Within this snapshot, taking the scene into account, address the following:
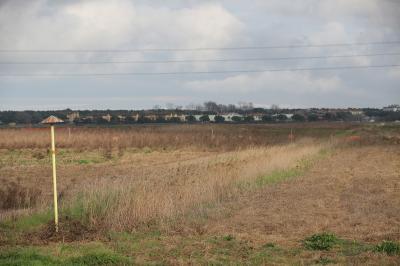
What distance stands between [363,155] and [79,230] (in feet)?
85.7

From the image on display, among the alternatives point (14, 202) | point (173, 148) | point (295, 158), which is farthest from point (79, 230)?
point (173, 148)

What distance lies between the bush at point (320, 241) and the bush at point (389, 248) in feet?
2.73

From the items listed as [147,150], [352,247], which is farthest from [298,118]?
[352,247]

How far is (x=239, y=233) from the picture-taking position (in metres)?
10.7

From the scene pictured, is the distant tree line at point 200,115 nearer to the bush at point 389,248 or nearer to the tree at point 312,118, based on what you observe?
the tree at point 312,118

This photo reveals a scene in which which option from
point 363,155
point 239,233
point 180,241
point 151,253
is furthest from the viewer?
point 363,155

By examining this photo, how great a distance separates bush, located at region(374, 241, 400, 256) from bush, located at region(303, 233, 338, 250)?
2.73 feet

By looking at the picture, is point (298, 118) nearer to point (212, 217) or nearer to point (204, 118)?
point (204, 118)

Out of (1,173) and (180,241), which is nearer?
(180,241)

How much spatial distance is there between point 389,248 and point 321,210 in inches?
194

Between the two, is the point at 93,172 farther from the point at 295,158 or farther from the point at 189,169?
the point at 295,158

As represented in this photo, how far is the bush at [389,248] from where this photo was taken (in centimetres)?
845

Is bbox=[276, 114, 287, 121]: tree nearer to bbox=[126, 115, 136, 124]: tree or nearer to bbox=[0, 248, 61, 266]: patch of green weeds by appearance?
bbox=[126, 115, 136, 124]: tree

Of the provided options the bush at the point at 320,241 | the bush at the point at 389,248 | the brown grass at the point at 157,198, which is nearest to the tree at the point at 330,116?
the brown grass at the point at 157,198
